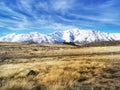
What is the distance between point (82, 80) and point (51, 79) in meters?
2.10

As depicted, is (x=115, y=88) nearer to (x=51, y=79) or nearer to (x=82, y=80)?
(x=82, y=80)

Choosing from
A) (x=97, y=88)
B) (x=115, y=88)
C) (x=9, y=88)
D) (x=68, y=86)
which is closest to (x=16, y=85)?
(x=9, y=88)

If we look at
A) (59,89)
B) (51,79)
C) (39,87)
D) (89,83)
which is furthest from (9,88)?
(89,83)

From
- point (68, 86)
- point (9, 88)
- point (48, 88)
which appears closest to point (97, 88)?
point (68, 86)

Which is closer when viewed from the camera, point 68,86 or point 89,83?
point 68,86

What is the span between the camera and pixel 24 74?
19.8m

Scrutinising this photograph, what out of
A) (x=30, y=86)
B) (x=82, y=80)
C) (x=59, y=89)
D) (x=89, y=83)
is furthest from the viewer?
(x=82, y=80)

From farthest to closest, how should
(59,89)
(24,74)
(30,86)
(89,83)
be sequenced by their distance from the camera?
1. (24,74)
2. (89,83)
3. (30,86)
4. (59,89)

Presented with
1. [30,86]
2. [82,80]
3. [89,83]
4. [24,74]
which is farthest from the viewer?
[24,74]

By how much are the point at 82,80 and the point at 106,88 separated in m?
3.33

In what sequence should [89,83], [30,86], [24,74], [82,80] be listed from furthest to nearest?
[24,74], [82,80], [89,83], [30,86]

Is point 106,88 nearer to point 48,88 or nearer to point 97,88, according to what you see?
point 97,88

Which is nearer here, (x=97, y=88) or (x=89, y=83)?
A: (x=97, y=88)

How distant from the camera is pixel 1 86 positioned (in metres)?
13.8
